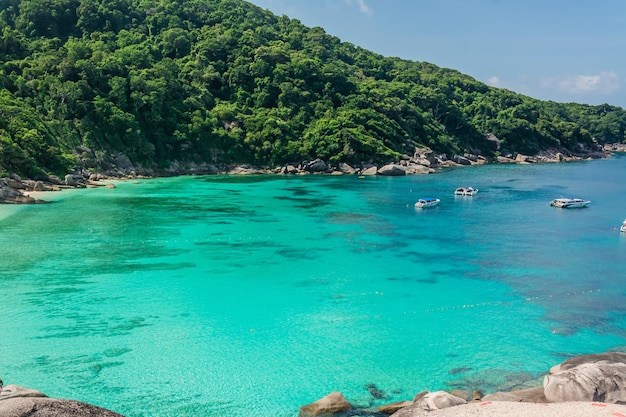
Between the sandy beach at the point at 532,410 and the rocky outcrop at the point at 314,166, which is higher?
the rocky outcrop at the point at 314,166

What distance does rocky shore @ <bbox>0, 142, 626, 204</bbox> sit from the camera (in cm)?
5495

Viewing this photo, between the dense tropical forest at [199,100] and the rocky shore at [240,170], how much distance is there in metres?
1.71

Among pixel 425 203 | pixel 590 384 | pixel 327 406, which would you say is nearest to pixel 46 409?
pixel 327 406

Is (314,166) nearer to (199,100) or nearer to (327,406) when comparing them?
(199,100)

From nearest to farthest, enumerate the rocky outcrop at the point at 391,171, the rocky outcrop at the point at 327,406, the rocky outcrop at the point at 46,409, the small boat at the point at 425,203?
the rocky outcrop at the point at 46,409
the rocky outcrop at the point at 327,406
the small boat at the point at 425,203
the rocky outcrop at the point at 391,171

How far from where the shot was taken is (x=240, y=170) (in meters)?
89.4

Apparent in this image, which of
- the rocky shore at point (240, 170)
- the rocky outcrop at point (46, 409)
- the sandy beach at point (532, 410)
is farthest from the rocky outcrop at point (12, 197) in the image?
the sandy beach at point (532, 410)

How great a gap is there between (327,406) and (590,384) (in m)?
7.58

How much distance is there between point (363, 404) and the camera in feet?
52.3

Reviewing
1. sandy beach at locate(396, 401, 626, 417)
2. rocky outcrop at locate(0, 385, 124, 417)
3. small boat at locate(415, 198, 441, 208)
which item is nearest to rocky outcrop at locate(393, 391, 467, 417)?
sandy beach at locate(396, 401, 626, 417)

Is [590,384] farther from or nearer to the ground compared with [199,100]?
nearer to the ground

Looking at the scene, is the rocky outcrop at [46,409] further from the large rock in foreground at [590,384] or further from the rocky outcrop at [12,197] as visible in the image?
the rocky outcrop at [12,197]

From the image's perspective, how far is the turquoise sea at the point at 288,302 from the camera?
17594 mm

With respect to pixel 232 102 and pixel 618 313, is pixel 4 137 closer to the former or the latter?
pixel 232 102
